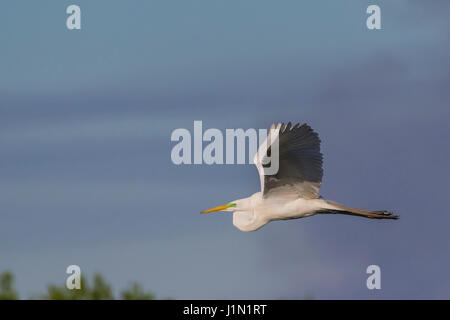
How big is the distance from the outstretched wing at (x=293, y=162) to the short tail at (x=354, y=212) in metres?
0.39

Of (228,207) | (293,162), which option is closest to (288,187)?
(293,162)

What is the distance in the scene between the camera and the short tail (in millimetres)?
23906

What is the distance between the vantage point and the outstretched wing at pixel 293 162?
72.8 feet

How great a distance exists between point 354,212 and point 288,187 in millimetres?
1497

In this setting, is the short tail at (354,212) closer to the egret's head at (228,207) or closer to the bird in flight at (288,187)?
the bird in flight at (288,187)

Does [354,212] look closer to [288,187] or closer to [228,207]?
[288,187]

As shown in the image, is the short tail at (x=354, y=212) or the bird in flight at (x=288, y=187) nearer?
the bird in flight at (x=288, y=187)

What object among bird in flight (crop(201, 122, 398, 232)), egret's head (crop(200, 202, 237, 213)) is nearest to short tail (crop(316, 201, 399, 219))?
bird in flight (crop(201, 122, 398, 232))

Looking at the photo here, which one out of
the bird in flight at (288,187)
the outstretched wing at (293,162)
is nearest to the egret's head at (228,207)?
the bird in flight at (288,187)

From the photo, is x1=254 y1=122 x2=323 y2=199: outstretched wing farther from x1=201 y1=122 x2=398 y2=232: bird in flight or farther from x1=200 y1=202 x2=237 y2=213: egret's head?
x1=200 y1=202 x2=237 y2=213: egret's head
